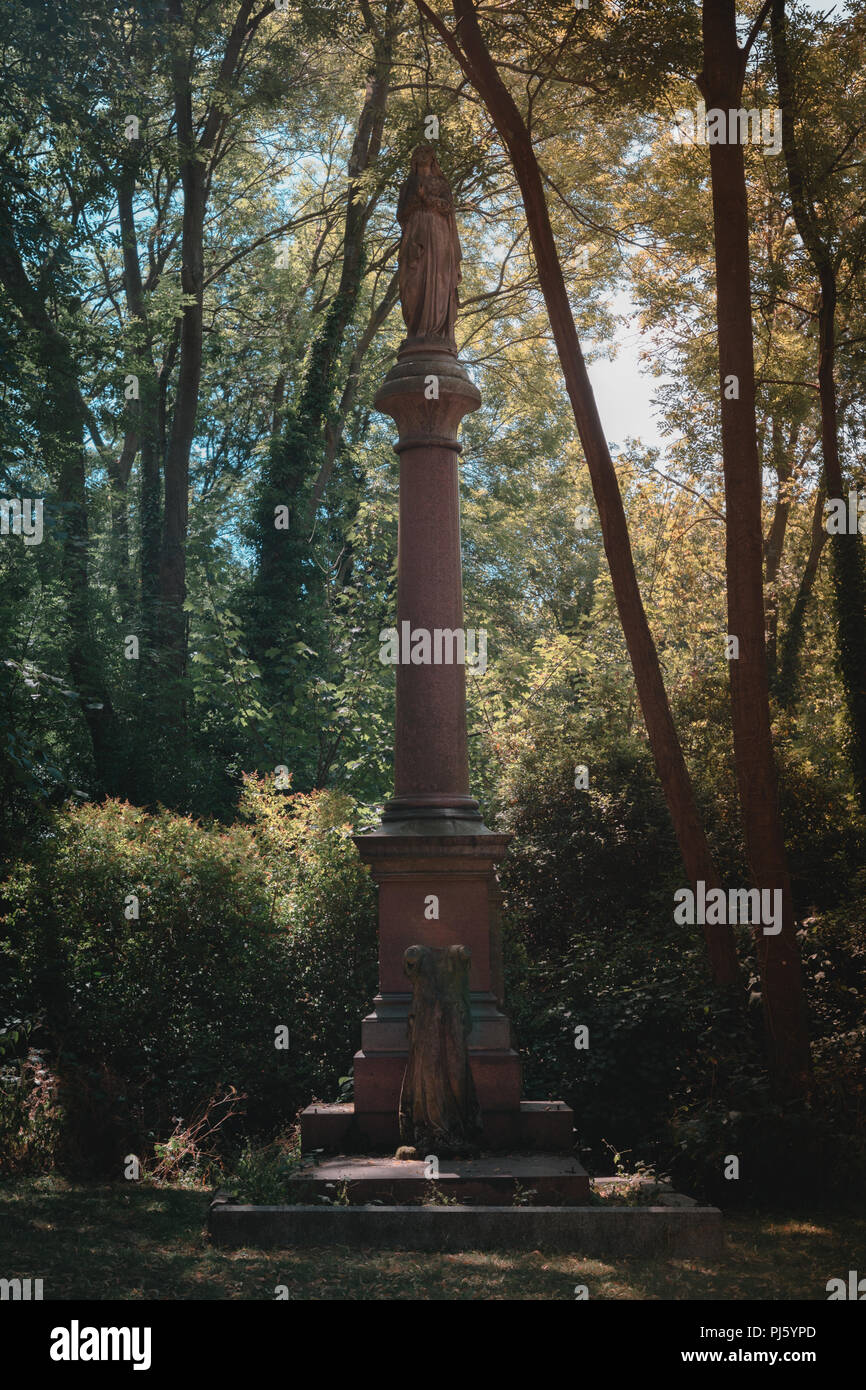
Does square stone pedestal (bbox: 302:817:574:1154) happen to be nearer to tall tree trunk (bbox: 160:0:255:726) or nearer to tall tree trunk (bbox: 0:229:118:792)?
tall tree trunk (bbox: 0:229:118:792)

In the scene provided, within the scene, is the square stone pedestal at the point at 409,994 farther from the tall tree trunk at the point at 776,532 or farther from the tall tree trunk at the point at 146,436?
the tall tree trunk at the point at 776,532

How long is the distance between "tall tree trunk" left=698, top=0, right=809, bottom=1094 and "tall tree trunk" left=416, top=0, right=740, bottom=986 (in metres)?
0.96

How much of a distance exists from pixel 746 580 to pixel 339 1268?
5919 mm

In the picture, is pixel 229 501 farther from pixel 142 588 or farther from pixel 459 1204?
pixel 459 1204

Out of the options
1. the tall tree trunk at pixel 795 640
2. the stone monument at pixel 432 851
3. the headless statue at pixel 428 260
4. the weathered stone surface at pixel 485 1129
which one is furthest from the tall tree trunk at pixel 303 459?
the weathered stone surface at pixel 485 1129

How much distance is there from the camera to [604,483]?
10.3 meters

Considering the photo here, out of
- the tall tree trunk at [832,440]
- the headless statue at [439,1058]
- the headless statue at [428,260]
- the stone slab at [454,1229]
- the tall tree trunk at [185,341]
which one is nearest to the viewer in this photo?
the stone slab at [454,1229]

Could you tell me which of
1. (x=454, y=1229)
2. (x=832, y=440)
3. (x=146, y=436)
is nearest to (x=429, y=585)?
(x=454, y=1229)

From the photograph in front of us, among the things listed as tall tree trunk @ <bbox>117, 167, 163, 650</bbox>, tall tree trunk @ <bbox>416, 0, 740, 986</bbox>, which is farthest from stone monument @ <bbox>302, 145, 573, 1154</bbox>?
tall tree trunk @ <bbox>117, 167, 163, 650</bbox>

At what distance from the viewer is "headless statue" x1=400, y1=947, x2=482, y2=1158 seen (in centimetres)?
739

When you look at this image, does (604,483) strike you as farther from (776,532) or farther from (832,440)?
(776,532)

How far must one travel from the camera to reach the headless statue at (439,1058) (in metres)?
7.39

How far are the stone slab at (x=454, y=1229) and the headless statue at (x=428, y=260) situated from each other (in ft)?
21.5

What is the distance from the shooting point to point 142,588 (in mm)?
19594
